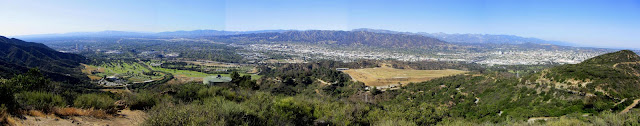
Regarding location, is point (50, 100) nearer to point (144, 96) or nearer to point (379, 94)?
point (144, 96)

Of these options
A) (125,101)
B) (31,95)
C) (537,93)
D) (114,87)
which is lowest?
(114,87)

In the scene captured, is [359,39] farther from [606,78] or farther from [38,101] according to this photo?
[38,101]

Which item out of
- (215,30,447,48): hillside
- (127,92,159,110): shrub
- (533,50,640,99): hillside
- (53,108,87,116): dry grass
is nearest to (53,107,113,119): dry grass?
(53,108,87,116): dry grass

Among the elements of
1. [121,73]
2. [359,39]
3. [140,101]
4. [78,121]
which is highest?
[359,39]

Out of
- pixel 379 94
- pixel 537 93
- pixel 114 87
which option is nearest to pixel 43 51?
pixel 114 87

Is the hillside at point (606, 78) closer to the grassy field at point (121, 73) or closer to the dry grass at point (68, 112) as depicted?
the dry grass at point (68, 112)

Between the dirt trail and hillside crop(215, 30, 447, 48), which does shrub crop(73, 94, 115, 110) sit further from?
hillside crop(215, 30, 447, 48)

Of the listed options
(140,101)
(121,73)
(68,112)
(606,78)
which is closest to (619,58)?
(606,78)

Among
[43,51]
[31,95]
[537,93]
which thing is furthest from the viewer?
[43,51]
